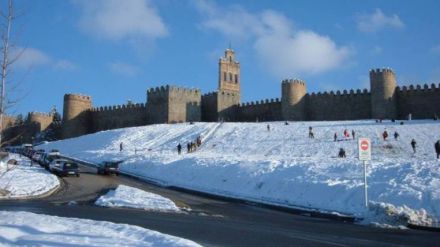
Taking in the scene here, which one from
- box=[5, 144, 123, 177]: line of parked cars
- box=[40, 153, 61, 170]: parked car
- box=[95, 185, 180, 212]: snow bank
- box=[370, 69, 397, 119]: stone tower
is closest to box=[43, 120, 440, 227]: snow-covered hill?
box=[5, 144, 123, 177]: line of parked cars

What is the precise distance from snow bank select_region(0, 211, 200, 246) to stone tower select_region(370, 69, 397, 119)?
51.9m

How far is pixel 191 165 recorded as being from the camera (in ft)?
111

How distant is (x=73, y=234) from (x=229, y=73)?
4096 inches

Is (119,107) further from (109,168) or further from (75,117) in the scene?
(109,168)

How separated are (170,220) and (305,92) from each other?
180 ft

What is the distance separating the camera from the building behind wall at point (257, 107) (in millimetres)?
60094

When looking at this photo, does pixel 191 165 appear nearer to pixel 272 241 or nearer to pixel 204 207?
pixel 204 207

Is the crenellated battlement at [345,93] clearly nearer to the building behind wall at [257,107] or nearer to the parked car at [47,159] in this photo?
the building behind wall at [257,107]

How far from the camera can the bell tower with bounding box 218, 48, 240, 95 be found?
364 ft

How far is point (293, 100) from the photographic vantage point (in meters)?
67.4

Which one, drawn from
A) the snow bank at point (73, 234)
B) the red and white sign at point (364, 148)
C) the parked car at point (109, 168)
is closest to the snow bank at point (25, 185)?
the parked car at point (109, 168)

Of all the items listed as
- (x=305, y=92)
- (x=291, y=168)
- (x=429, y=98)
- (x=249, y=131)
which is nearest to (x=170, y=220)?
(x=291, y=168)

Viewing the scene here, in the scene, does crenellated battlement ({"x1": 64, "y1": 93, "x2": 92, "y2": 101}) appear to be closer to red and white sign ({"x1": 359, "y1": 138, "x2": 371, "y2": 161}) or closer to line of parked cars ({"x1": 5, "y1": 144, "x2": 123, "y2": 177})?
line of parked cars ({"x1": 5, "y1": 144, "x2": 123, "y2": 177})

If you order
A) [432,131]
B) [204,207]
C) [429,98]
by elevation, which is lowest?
[204,207]
